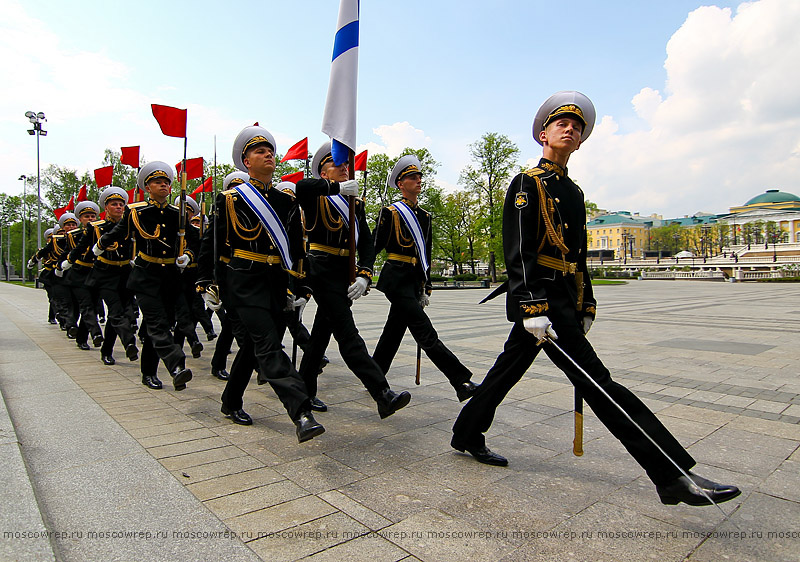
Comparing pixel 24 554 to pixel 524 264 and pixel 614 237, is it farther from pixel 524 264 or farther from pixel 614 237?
pixel 614 237

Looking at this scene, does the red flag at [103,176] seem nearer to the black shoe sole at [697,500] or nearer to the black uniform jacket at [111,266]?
the black uniform jacket at [111,266]

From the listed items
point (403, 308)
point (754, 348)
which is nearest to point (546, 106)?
point (403, 308)

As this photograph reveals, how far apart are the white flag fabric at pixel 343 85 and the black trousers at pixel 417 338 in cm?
143

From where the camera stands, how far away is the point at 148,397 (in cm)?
539

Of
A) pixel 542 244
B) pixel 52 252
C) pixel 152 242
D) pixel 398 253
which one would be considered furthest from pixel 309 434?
pixel 52 252

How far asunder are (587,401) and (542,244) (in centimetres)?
91

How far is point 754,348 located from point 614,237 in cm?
14502

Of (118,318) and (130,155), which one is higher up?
(130,155)

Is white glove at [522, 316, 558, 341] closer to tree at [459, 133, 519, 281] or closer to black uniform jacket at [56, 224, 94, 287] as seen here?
black uniform jacket at [56, 224, 94, 287]

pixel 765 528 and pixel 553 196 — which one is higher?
pixel 553 196

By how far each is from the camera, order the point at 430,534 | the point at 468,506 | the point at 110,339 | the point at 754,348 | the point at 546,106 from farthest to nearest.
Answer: the point at 754,348 < the point at 110,339 < the point at 546,106 < the point at 468,506 < the point at 430,534

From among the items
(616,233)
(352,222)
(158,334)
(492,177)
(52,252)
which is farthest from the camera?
(616,233)

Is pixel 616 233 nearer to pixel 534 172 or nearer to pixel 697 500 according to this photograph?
pixel 534 172

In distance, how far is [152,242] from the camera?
20.0 feet
